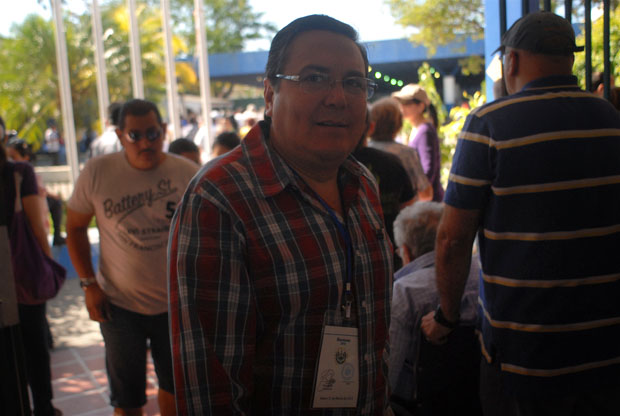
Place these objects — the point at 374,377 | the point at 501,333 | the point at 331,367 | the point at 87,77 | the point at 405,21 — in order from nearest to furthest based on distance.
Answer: the point at 331,367 < the point at 374,377 < the point at 501,333 < the point at 405,21 < the point at 87,77

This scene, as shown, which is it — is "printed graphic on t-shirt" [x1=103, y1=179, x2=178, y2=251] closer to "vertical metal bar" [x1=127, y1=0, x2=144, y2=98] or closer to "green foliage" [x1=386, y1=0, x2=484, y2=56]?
"vertical metal bar" [x1=127, y1=0, x2=144, y2=98]

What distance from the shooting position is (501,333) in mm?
1854

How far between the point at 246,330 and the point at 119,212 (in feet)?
6.23

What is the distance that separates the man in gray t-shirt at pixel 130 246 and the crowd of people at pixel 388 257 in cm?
103

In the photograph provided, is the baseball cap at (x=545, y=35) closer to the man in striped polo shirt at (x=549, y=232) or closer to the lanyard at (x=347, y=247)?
the man in striped polo shirt at (x=549, y=232)

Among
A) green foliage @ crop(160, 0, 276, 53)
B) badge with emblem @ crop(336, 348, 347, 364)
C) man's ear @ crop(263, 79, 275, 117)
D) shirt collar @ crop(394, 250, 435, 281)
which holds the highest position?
green foliage @ crop(160, 0, 276, 53)

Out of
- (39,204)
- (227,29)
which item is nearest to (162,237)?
(39,204)

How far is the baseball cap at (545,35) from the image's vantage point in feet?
6.23

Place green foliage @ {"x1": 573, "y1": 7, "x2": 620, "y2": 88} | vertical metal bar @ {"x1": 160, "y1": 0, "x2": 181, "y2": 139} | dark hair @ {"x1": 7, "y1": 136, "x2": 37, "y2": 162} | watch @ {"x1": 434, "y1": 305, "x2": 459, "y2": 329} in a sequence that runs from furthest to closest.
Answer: vertical metal bar @ {"x1": 160, "y1": 0, "x2": 181, "y2": 139} < dark hair @ {"x1": 7, "y1": 136, "x2": 37, "y2": 162} < green foliage @ {"x1": 573, "y1": 7, "x2": 620, "y2": 88} < watch @ {"x1": 434, "y1": 305, "x2": 459, "y2": 329}

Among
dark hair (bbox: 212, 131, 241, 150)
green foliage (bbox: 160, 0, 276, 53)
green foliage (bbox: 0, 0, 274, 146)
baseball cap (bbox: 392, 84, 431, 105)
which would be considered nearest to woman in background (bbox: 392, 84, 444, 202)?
baseball cap (bbox: 392, 84, 431, 105)

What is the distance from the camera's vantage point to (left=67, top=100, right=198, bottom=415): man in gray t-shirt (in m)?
2.99

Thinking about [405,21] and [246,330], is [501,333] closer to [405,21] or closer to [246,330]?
[246,330]

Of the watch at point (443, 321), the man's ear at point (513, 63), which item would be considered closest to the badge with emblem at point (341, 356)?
the watch at point (443, 321)

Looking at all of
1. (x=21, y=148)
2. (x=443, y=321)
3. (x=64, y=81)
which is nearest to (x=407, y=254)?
(x=443, y=321)
